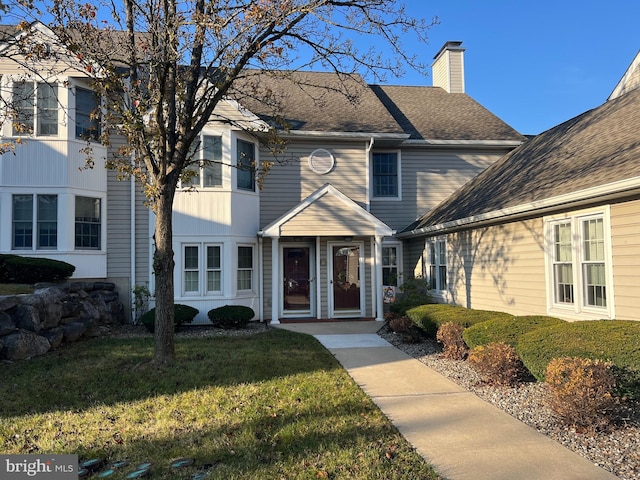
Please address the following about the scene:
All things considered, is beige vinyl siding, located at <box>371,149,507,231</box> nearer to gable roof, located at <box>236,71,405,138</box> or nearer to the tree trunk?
gable roof, located at <box>236,71,405,138</box>

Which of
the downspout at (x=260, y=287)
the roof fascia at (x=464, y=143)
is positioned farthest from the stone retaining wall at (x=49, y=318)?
the roof fascia at (x=464, y=143)

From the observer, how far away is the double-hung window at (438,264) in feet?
40.4

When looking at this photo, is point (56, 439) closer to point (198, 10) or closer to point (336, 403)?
point (336, 403)

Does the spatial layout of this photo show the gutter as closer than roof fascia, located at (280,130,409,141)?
Yes

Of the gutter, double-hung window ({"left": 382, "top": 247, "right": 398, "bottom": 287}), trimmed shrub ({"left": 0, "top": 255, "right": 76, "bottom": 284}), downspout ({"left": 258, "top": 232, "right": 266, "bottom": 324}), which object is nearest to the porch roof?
downspout ({"left": 258, "top": 232, "right": 266, "bottom": 324})

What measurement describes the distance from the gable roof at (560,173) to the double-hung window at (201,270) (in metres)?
5.47

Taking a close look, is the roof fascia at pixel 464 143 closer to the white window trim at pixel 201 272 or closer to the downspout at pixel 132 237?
the white window trim at pixel 201 272

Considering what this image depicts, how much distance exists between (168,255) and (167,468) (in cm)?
406

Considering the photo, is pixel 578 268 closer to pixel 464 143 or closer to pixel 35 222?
pixel 464 143

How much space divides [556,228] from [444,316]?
2504mm

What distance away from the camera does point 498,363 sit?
20.1 ft

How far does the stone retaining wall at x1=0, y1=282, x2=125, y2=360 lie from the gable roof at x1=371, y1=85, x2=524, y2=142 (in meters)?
10.1

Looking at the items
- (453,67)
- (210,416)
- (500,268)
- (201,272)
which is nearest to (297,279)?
(201,272)

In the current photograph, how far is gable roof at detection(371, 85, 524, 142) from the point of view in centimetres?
1472
